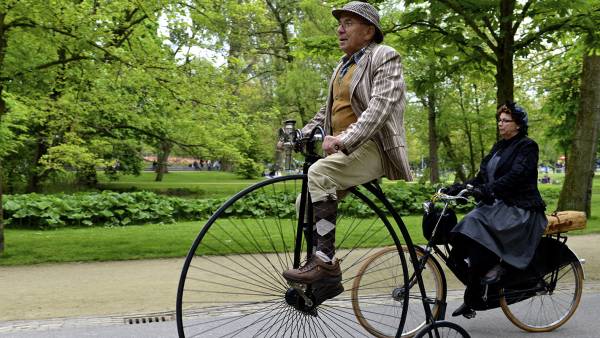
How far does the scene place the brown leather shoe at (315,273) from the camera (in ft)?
11.2

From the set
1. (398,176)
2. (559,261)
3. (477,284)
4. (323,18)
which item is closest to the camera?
(398,176)

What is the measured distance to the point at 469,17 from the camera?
24.5 feet

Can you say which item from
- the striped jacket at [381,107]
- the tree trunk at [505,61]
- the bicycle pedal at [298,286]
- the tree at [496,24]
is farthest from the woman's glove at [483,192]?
the tree trunk at [505,61]

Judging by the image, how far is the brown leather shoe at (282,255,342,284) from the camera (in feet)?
11.2

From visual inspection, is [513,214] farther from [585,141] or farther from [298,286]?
[585,141]

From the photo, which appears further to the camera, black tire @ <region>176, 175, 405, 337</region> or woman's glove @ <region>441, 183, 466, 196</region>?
woman's glove @ <region>441, 183, 466, 196</region>

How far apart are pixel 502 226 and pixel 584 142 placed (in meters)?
9.72

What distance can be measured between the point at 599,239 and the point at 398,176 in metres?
8.77

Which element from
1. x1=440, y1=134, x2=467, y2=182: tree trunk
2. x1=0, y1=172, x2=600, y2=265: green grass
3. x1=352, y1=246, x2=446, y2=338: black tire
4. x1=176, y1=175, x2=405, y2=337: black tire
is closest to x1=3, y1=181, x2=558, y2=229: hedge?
x1=0, y1=172, x2=600, y2=265: green grass

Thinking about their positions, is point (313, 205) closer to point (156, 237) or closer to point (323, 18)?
point (156, 237)

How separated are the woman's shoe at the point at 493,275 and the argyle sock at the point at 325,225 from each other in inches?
77.5

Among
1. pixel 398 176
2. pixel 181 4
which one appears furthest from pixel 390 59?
pixel 181 4

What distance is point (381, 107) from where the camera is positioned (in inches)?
135

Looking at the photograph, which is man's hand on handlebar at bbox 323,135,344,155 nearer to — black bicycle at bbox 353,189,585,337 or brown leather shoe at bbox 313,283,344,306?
brown leather shoe at bbox 313,283,344,306
